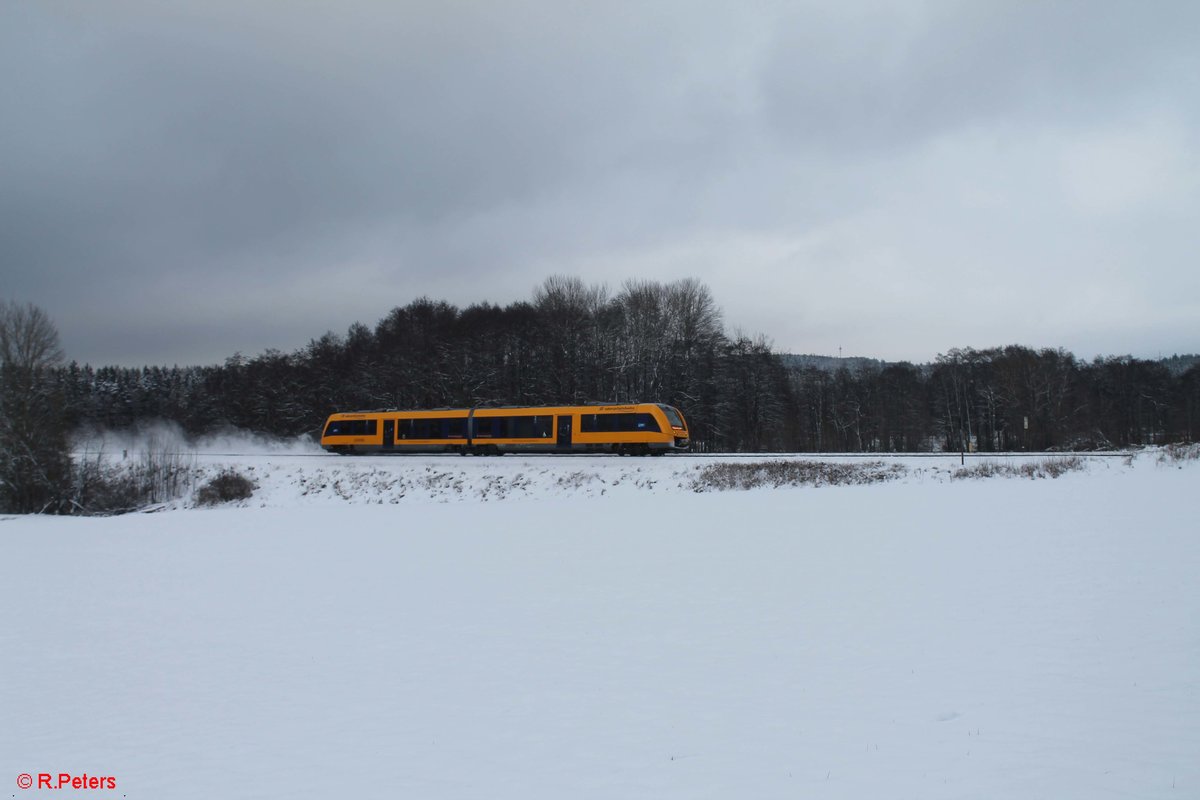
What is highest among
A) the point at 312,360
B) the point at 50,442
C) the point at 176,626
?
the point at 312,360

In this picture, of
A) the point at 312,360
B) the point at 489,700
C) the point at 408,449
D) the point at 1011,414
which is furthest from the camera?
the point at 312,360

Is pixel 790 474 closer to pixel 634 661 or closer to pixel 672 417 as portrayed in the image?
pixel 672 417

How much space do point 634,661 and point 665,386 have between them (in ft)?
147

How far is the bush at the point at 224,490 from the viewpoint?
2811 cm

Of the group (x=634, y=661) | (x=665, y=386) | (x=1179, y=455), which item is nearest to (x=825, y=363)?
(x=665, y=386)

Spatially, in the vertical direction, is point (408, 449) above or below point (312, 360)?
below

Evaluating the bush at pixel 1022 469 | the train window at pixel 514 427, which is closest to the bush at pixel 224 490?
the train window at pixel 514 427

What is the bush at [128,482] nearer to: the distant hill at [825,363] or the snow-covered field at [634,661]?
the snow-covered field at [634,661]

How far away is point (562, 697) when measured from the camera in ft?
22.4

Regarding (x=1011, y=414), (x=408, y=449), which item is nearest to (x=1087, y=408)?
(x=1011, y=414)

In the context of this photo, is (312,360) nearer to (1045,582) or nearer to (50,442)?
(50,442)

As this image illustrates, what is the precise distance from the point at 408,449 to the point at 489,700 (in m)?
33.4

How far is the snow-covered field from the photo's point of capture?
17.3 ft

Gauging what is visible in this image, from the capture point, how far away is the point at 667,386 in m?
52.0
